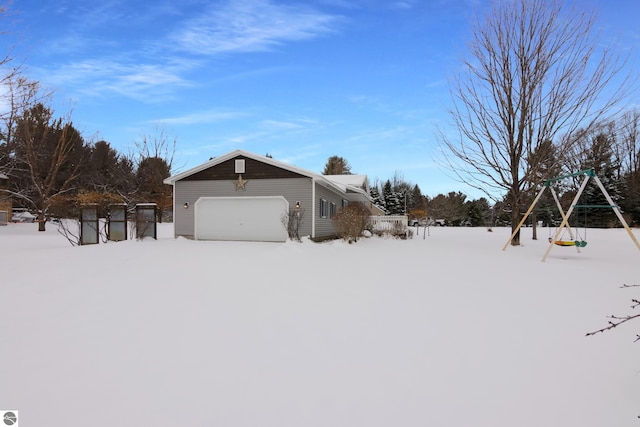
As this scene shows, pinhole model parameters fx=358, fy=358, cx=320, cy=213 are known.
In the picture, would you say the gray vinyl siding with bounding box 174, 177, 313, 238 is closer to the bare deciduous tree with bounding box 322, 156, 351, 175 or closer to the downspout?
the downspout

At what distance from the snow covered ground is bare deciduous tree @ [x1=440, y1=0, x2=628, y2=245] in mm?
10288

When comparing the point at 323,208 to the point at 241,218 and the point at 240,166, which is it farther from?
the point at 240,166

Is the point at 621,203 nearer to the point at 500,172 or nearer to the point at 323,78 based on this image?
the point at 500,172

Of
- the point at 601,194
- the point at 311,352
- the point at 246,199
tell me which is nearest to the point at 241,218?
the point at 246,199

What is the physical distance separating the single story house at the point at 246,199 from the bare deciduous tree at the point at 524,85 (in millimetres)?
7464

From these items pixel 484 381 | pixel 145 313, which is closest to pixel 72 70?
pixel 145 313

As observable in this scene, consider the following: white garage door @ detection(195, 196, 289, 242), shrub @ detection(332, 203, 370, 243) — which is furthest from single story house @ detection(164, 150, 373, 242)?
shrub @ detection(332, 203, 370, 243)

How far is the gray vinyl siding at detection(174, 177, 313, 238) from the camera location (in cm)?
1445

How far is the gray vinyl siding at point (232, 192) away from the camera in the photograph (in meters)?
14.5

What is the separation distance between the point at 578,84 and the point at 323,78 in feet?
35.9

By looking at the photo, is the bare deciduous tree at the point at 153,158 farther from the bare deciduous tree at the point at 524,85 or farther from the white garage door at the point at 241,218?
the bare deciduous tree at the point at 524,85

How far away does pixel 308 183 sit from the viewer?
47.3ft

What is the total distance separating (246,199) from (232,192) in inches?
26.9

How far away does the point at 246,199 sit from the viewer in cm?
1512
